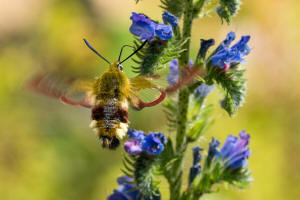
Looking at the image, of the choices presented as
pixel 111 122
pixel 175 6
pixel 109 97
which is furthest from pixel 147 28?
pixel 111 122

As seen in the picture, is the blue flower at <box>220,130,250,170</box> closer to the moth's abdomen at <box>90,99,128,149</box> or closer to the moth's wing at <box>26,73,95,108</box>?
the moth's abdomen at <box>90,99,128,149</box>

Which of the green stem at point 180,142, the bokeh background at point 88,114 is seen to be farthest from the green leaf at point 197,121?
the bokeh background at point 88,114

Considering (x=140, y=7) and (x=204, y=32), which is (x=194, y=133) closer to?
(x=204, y=32)

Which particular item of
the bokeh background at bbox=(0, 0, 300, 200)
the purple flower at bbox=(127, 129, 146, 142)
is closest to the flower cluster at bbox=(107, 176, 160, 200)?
the purple flower at bbox=(127, 129, 146, 142)

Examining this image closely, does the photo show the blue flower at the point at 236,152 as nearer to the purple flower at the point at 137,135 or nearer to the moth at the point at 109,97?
the purple flower at the point at 137,135

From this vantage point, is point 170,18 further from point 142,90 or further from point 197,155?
point 197,155

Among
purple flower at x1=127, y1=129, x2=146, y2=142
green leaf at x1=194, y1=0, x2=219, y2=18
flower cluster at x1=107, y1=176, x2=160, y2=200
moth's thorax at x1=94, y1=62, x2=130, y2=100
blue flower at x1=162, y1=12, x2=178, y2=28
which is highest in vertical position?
green leaf at x1=194, y1=0, x2=219, y2=18
